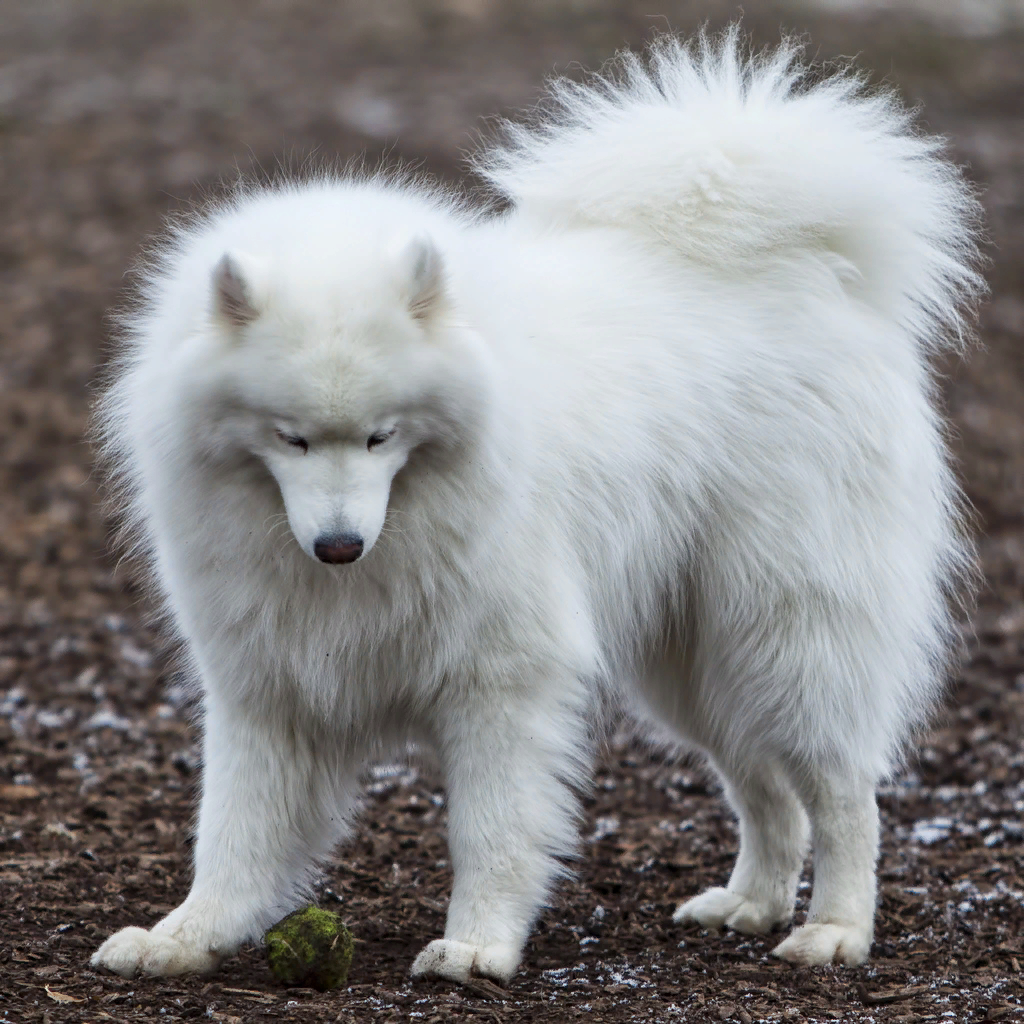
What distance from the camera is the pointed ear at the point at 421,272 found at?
10.7ft

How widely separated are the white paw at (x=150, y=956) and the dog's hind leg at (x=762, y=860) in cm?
155

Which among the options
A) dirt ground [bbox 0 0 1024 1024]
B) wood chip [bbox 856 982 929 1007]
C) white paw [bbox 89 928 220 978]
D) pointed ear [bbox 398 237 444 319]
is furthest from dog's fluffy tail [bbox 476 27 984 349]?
white paw [bbox 89 928 220 978]

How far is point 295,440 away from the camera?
10.4ft

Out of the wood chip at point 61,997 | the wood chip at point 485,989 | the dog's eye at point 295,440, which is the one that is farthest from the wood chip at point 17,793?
the dog's eye at point 295,440

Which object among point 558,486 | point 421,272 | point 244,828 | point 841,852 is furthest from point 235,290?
point 841,852

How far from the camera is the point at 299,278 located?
3252 mm

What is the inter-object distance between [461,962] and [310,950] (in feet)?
1.23

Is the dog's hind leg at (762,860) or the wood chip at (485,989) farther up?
the dog's hind leg at (762,860)

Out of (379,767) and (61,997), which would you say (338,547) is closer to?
(61,997)

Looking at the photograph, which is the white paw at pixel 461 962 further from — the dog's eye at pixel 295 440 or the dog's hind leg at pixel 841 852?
the dog's eye at pixel 295 440

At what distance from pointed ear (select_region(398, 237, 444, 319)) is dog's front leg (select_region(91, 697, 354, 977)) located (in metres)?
1.19

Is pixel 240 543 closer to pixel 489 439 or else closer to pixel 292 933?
pixel 489 439

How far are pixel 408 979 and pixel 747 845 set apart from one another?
1338mm

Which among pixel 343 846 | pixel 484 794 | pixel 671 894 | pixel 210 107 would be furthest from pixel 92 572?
pixel 210 107
